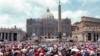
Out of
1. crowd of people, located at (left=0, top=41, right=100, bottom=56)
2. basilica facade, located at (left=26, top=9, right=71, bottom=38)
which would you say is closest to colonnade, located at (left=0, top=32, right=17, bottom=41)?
basilica facade, located at (left=26, top=9, right=71, bottom=38)

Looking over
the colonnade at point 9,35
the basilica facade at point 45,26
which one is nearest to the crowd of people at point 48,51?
the colonnade at point 9,35

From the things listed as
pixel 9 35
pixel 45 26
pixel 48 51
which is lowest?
pixel 9 35

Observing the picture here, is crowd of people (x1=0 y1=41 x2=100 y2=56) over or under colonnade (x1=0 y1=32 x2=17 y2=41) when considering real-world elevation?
over

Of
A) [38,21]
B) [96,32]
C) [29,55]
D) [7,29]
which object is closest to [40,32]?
[38,21]

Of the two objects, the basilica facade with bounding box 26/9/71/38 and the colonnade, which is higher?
the basilica facade with bounding box 26/9/71/38

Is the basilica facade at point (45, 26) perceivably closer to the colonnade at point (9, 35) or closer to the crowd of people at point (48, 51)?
the colonnade at point (9, 35)

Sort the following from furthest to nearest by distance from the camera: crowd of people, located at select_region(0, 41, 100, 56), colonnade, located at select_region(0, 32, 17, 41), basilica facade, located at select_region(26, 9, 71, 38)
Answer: basilica facade, located at select_region(26, 9, 71, 38) → colonnade, located at select_region(0, 32, 17, 41) → crowd of people, located at select_region(0, 41, 100, 56)

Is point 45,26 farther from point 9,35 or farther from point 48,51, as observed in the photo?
point 48,51

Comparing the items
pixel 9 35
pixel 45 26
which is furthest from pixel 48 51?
pixel 45 26

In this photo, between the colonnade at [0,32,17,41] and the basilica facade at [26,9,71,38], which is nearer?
the colonnade at [0,32,17,41]

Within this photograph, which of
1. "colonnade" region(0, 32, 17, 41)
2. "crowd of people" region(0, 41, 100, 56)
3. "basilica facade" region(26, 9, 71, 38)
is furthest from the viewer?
"basilica facade" region(26, 9, 71, 38)

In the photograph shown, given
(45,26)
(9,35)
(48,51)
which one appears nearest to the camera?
(48,51)

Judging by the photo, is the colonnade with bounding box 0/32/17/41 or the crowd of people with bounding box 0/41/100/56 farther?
the colonnade with bounding box 0/32/17/41

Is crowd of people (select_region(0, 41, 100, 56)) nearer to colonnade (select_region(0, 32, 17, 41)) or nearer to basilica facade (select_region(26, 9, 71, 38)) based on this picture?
colonnade (select_region(0, 32, 17, 41))
